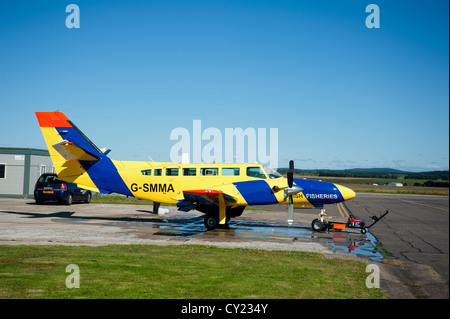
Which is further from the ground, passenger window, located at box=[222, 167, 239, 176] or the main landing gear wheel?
passenger window, located at box=[222, 167, 239, 176]

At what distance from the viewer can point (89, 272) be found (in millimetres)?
10102

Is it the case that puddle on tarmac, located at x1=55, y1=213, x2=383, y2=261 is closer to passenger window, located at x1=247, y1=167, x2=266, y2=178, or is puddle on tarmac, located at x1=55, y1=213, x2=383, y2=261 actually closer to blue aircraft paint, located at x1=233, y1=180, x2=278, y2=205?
blue aircraft paint, located at x1=233, y1=180, x2=278, y2=205

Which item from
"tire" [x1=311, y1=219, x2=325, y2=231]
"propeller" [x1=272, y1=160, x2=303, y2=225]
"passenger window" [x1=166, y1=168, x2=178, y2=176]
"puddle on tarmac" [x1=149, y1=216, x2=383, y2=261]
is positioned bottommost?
"puddle on tarmac" [x1=149, y1=216, x2=383, y2=261]

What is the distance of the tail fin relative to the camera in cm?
2194

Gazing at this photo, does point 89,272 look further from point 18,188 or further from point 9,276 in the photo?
point 18,188

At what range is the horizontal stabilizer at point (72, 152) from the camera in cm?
2136

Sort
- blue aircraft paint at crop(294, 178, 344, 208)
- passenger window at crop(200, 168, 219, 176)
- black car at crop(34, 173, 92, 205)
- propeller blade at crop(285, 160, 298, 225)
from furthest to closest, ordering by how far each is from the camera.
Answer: black car at crop(34, 173, 92, 205), passenger window at crop(200, 168, 219, 176), blue aircraft paint at crop(294, 178, 344, 208), propeller blade at crop(285, 160, 298, 225)

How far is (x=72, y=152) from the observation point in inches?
855

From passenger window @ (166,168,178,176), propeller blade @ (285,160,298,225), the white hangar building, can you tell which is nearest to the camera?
propeller blade @ (285,160,298,225)

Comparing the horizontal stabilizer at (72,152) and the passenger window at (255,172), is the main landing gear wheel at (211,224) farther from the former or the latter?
the horizontal stabilizer at (72,152)

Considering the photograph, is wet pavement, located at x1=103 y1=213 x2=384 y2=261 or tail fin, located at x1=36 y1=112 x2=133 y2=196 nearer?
wet pavement, located at x1=103 y1=213 x2=384 y2=261

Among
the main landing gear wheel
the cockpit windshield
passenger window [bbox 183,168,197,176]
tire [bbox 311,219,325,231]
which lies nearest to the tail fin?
passenger window [bbox 183,168,197,176]

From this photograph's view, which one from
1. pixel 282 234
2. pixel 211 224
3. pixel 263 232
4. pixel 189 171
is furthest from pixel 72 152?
pixel 282 234
